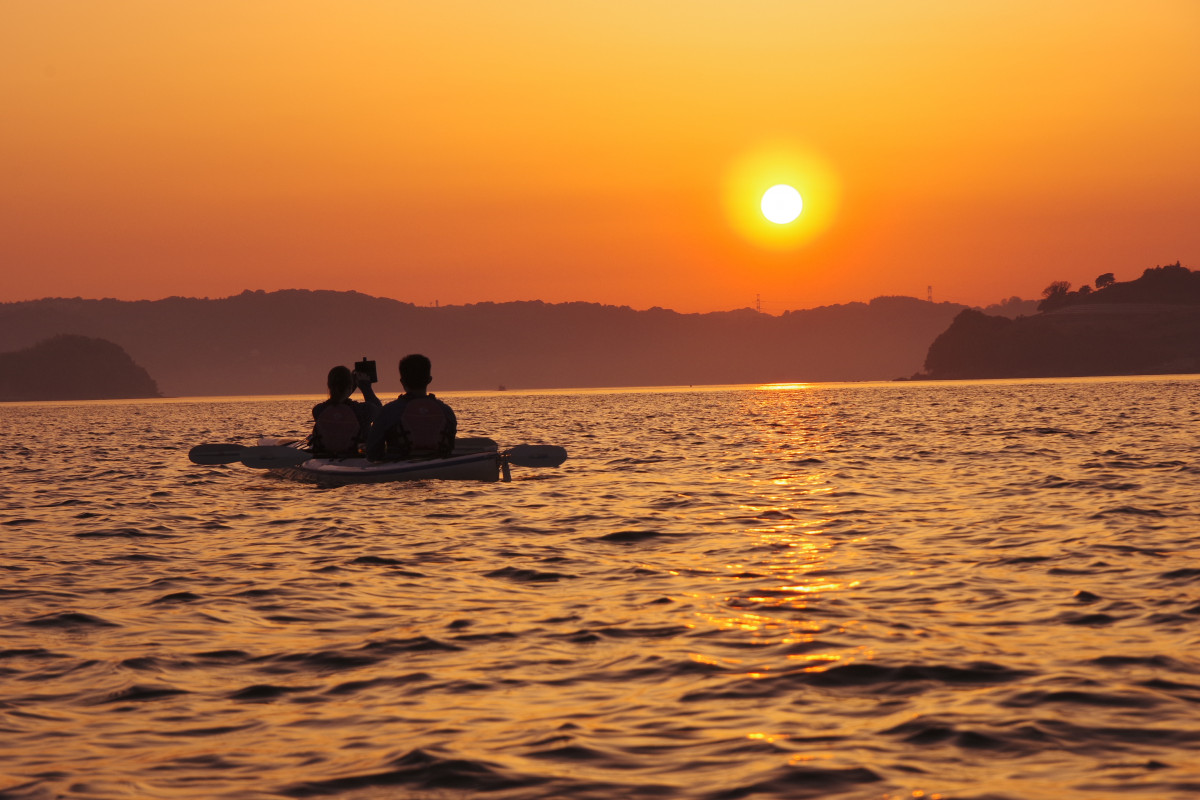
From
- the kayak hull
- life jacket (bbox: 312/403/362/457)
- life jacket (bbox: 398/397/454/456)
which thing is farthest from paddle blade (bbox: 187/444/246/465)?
life jacket (bbox: 398/397/454/456)

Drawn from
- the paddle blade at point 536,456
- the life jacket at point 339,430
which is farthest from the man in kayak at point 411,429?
the paddle blade at point 536,456

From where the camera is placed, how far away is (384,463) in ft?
73.7

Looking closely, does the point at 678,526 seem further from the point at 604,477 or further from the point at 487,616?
the point at 604,477

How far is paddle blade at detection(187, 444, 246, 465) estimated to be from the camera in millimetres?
25453

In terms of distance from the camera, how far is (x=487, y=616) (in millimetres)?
11023

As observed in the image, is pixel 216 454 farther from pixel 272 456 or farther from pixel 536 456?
pixel 536 456

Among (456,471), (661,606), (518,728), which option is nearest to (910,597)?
(661,606)

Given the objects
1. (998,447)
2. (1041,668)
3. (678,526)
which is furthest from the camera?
(998,447)

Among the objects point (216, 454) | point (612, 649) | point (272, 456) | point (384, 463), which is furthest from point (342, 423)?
point (612, 649)

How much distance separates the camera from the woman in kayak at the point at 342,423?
23.5 metres

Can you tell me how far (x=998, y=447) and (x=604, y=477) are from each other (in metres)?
13.3

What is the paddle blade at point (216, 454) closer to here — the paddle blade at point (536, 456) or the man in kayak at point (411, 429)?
the man in kayak at point (411, 429)

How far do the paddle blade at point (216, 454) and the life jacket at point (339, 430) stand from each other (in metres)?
2.46

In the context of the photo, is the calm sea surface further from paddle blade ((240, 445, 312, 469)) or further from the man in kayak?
paddle blade ((240, 445, 312, 469))
